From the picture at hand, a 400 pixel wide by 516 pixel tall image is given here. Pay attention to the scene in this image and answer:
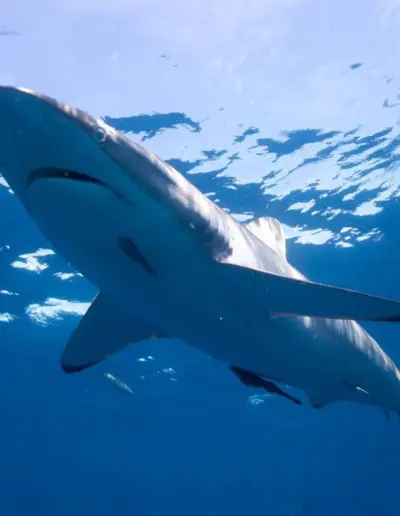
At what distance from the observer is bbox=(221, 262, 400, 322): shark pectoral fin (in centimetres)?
355

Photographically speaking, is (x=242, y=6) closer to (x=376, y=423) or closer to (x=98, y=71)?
(x=98, y=71)

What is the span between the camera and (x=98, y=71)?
31.2 feet

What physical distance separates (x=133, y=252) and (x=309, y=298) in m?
1.45

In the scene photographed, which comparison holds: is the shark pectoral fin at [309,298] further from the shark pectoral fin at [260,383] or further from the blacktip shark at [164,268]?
the shark pectoral fin at [260,383]

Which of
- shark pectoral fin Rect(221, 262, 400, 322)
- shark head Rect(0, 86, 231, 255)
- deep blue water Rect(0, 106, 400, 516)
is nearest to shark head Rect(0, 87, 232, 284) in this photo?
shark head Rect(0, 86, 231, 255)

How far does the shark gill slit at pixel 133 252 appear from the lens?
3338 mm

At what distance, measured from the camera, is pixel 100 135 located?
2.77 m

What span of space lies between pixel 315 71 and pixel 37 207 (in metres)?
8.54

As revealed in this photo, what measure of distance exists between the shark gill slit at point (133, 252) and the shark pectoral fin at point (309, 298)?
1.98 ft

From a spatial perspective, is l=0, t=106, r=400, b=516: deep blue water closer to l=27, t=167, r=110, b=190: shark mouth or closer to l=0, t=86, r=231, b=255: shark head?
l=0, t=86, r=231, b=255: shark head

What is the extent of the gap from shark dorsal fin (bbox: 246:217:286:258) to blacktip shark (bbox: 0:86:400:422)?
4.12ft

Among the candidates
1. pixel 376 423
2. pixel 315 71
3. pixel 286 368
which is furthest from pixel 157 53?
pixel 376 423

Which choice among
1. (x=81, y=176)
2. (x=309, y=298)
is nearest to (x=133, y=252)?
(x=81, y=176)

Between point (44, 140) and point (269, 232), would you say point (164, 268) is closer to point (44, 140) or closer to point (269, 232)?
point (44, 140)
